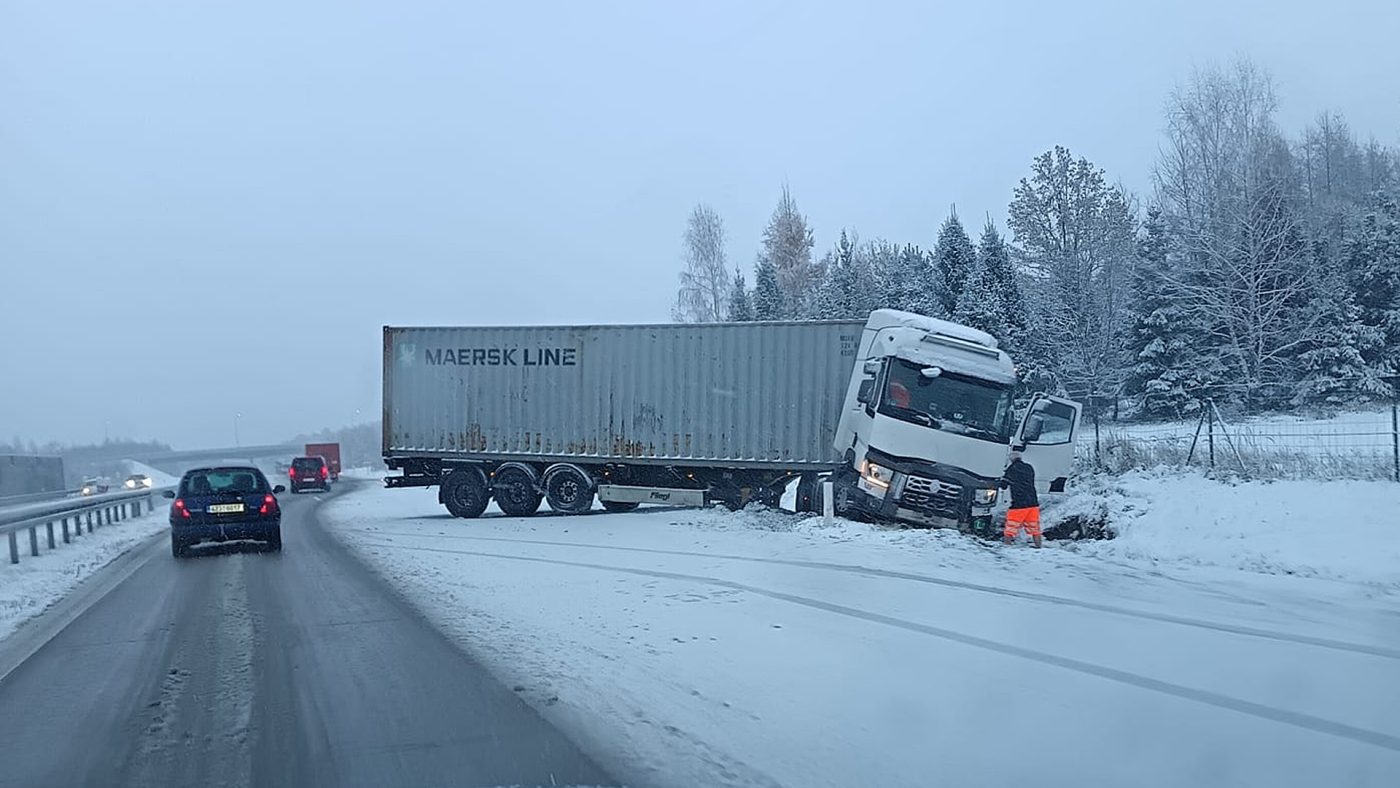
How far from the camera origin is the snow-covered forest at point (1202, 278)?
3494cm

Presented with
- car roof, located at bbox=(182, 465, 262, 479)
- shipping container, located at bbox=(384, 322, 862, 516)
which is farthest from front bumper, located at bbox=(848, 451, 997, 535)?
car roof, located at bbox=(182, 465, 262, 479)

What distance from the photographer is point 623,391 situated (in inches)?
895

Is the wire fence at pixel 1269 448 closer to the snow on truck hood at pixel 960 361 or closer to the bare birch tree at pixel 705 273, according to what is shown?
the snow on truck hood at pixel 960 361

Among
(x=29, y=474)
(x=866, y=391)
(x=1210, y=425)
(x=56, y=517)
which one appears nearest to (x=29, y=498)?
(x=29, y=474)

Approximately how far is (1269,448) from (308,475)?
4366cm

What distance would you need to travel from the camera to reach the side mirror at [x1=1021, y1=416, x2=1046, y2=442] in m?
18.0

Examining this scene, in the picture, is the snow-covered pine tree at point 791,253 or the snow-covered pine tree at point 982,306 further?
the snow-covered pine tree at point 791,253

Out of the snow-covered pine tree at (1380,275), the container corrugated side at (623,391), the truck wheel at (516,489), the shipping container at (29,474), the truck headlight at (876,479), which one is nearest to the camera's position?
the truck headlight at (876,479)

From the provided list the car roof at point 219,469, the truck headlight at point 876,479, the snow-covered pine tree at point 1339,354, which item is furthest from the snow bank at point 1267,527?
the snow-covered pine tree at point 1339,354

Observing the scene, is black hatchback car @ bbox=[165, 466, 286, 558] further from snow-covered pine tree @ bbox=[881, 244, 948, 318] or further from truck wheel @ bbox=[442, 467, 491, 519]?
snow-covered pine tree @ bbox=[881, 244, 948, 318]

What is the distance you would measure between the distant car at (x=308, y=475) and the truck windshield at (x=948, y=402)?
40.3 metres

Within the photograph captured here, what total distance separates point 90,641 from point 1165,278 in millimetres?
35130

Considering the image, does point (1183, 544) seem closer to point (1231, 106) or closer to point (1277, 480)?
point (1277, 480)

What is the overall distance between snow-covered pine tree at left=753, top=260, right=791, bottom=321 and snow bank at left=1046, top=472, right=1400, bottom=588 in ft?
127
